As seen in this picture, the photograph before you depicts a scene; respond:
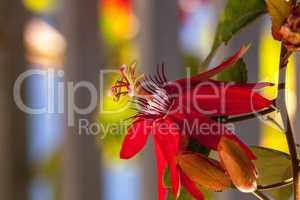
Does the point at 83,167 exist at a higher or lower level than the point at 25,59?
lower

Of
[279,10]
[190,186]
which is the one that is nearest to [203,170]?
[190,186]

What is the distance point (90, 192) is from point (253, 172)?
1.97ft

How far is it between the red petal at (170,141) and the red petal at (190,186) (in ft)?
0.03

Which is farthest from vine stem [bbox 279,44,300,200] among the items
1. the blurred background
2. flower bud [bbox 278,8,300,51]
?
the blurred background

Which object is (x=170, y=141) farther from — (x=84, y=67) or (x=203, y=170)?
(x=84, y=67)

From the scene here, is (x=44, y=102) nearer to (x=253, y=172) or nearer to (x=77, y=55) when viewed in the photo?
(x=77, y=55)

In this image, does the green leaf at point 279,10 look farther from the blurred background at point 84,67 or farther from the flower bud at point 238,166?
the blurred background at point 84,67

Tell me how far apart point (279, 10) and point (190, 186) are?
6.0 inches

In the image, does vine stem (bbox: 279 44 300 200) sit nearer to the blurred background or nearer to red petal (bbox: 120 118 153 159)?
red petal (bbox: 120 118 153 159)

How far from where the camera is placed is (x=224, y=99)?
0.38 meters

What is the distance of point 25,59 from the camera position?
0.95 meters

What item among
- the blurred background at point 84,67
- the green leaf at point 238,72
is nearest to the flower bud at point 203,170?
the green leaf at point 238,72

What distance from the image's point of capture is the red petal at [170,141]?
14.8 inches

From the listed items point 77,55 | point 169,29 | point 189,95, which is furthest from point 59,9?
point 189,95
